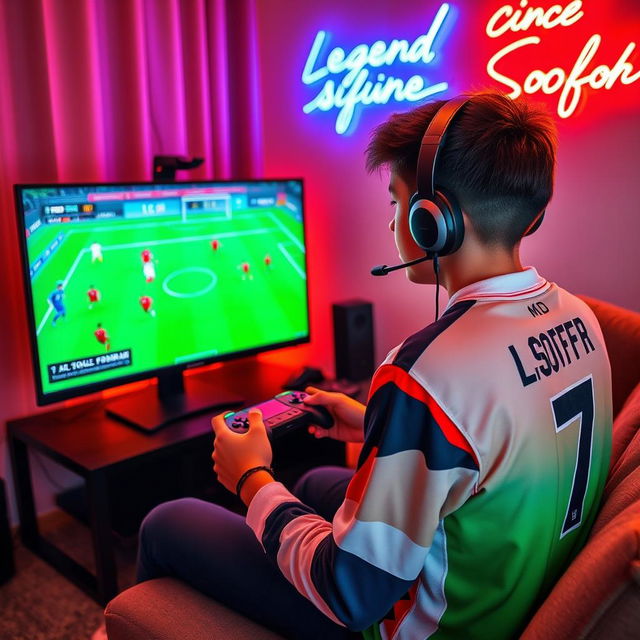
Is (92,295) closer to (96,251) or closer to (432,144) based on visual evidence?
(96,251)

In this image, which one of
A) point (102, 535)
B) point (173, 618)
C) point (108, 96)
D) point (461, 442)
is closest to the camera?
point (461, 442)

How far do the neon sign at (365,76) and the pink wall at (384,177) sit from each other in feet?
0.11

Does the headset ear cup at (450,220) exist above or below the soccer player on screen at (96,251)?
above

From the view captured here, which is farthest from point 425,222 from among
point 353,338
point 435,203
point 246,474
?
point 353,338

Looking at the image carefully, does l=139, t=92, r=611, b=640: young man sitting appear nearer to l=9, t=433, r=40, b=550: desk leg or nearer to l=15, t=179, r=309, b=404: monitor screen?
l=15, t=179, r=309, b=404: monitor screen

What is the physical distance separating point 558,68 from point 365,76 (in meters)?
0.65

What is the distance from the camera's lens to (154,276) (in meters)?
1.87

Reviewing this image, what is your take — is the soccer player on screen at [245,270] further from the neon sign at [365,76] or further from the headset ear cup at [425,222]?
the headset ear cup at [425,222]

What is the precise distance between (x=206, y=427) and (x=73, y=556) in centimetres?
63

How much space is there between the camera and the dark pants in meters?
1.04

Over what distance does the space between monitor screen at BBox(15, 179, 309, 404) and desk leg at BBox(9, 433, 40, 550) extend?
1.25 feet

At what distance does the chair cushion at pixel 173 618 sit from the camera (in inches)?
40.0

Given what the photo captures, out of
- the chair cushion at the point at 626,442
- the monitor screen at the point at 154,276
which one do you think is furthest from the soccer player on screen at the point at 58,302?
the chair cushion at the point at 626,442

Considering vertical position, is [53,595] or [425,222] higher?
[425,222]
